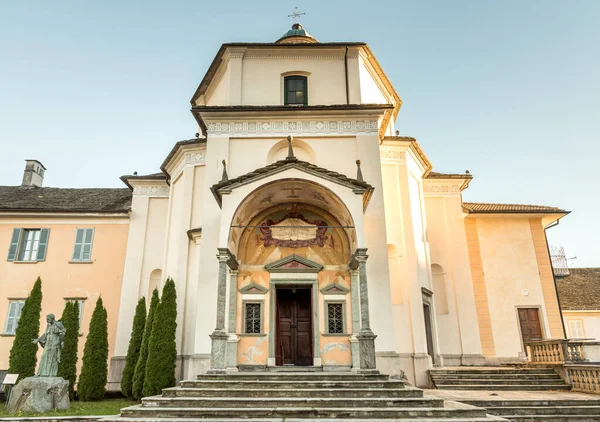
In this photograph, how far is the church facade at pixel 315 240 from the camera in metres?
13.1

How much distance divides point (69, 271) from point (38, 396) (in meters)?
8.35

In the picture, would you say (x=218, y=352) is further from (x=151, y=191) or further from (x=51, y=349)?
(x=151, y=191)

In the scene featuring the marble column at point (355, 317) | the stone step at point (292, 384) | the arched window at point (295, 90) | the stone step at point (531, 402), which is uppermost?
the arched window at point (295, 90)

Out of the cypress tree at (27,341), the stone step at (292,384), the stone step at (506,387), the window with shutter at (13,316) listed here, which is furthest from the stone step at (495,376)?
the window with shutter at (13,316)

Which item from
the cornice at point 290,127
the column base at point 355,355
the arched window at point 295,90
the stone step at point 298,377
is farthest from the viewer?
the arched window at point 295,90

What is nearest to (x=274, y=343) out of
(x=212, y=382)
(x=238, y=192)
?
(x=212, y=382)

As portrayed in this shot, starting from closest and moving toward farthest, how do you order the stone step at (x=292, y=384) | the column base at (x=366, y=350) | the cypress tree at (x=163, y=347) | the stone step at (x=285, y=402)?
the stone step at (x=285, y=402)
the stone step at (x=292, y=384)
the column base at (x=366, y=350)
the cypress tree at (x=163, y=347)

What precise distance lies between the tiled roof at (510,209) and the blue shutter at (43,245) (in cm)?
1922

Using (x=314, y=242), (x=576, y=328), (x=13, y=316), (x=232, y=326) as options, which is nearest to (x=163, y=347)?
(x=232, y=326)

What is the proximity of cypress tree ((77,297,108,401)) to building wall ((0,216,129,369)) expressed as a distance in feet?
6.24

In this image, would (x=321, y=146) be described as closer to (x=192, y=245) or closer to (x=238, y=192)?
(x=238, y=192)

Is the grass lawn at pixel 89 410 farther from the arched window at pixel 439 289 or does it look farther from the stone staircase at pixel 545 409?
the arched window at pixel 439 289

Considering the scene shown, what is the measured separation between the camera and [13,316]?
18547 millimetres

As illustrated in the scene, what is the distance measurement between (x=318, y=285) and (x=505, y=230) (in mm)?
11604
